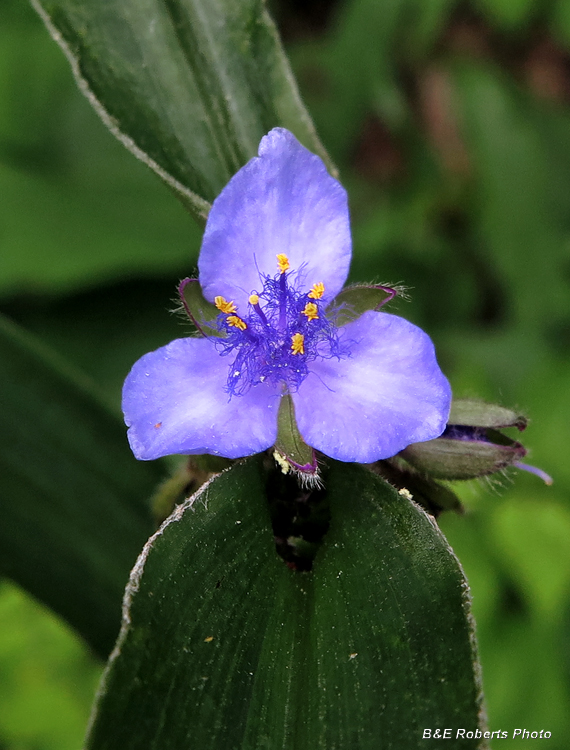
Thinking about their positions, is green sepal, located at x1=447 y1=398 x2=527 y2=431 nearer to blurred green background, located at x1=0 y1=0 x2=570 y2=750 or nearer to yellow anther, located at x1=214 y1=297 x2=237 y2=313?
yellow anther, located at x1=214 y1=297 x2=237 y2=313

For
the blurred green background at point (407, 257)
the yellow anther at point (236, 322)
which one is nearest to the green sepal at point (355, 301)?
the yellow anther at point (236, 322)

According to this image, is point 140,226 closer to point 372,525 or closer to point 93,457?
point 93,457

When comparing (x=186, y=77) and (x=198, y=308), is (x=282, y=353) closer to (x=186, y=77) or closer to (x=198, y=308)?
(x=198, y=308)

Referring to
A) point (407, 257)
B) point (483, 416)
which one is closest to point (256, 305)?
point (483, 416)

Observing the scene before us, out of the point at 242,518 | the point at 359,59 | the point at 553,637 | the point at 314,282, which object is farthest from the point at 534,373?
the point at 242,518

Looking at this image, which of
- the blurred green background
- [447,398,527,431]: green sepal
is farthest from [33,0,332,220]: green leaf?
the blurred green background

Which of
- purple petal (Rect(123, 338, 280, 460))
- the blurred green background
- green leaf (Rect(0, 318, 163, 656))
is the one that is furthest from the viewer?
the blurred green background

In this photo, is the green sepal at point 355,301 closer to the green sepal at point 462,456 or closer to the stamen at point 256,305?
the stamen at point 256,305
